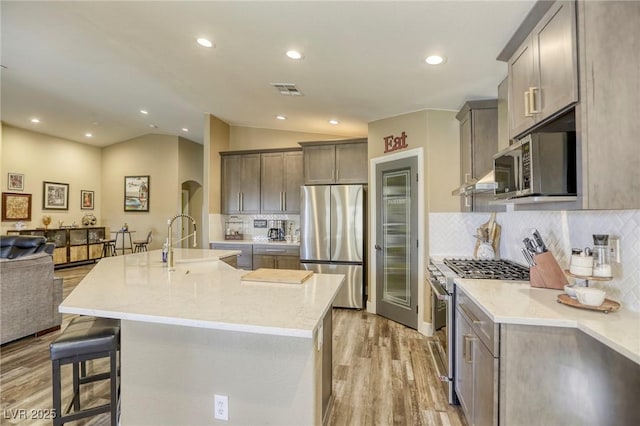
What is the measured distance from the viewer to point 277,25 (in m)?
2.32

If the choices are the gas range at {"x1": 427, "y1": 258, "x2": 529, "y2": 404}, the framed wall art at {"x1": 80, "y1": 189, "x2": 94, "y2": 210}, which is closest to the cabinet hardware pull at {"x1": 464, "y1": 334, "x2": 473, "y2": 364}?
the gas range at {"x1": 427, "y1": 258, "x2": 529, "y2": 404}

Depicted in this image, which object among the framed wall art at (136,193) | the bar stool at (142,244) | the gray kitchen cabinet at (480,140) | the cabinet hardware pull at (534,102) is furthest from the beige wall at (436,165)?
the framed wall art at (136,193)

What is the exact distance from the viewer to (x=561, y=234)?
2.07 meters

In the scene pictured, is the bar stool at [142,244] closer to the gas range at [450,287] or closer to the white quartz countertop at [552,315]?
the gas range at [450,287]

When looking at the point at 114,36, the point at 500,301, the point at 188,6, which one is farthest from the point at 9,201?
the point at 500,301

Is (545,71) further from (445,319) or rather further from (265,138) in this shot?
(265,138)

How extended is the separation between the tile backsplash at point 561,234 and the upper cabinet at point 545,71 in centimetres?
64

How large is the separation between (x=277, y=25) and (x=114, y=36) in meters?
1.93

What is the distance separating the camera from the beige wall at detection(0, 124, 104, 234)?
6.95 m

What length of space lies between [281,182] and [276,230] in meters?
0.85

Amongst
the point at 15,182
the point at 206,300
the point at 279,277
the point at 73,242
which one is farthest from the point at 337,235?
the point at 15,182

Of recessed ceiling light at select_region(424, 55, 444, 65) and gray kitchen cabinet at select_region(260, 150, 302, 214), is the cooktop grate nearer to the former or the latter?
recessed ceiling light at select_region(424, 55, 444, 65)

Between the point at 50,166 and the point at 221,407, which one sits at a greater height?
the point at 50,166

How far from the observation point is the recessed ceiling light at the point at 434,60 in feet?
8.20
